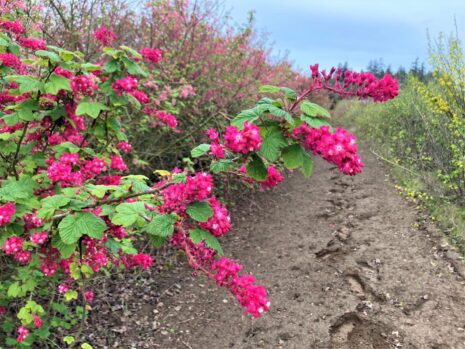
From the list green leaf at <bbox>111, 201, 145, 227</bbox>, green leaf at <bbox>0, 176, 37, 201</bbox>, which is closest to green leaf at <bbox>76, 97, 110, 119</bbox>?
green leaf at <bbox>0, 176, 37, 201</bbox>

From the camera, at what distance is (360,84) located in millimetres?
2078

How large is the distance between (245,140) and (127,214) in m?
0.66

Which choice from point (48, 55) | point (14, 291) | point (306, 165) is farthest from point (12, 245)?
point (306, 165)

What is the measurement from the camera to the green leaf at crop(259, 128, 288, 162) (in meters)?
1.80

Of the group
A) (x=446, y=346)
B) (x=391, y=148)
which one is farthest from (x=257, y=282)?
(x=391, y=148)

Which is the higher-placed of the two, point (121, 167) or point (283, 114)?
point (283, 114)

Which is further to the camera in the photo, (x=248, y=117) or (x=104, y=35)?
(x=104, y=35)

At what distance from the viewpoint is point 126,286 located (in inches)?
190

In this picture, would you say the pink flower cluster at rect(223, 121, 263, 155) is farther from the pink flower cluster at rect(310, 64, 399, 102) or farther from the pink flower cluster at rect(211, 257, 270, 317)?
the pink flower cluster at rect(211, 257, 270, 317)

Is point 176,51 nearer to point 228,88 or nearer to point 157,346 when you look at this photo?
point 228,88

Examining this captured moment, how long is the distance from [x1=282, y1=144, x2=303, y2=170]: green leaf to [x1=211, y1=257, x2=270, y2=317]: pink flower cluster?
0.57m

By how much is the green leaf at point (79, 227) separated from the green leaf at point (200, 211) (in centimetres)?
46

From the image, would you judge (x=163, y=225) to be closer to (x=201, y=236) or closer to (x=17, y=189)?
(x=201, y=236)

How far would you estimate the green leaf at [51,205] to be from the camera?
200cm
